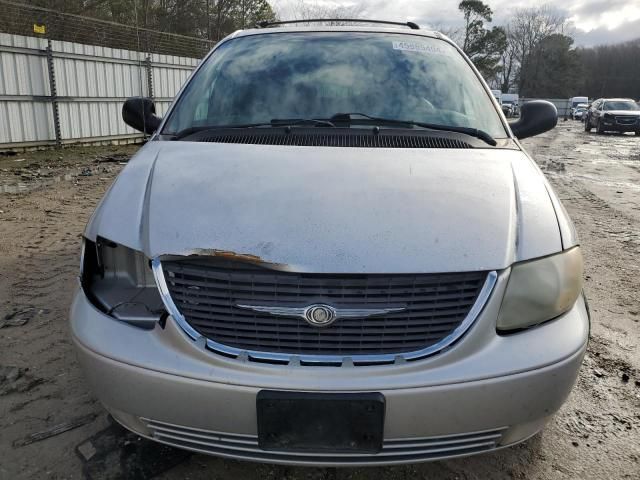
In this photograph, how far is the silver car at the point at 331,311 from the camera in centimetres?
141

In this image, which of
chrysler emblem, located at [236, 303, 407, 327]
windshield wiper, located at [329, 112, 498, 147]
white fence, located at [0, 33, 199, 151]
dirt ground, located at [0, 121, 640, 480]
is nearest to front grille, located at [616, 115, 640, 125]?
white fence, located at [0, 33, 199, 151]

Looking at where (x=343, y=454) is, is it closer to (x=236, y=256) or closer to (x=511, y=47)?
(x=236, y=256)

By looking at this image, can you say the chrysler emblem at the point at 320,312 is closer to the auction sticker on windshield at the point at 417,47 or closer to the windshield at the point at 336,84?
the windshield at the point at 336,84

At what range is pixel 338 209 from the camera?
1641 mm

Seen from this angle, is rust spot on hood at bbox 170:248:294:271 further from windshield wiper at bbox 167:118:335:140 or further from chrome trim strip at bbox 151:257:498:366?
windshield wiper at bbox 167:118:335:140

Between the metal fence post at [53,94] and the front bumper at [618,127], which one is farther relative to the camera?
the front bumper at [618,127]

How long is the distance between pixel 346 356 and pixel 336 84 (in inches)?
62.1

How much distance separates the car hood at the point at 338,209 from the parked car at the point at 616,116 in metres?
24.8

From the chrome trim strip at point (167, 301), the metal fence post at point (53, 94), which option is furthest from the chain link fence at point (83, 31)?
the chrome trim strip at point (167, 301)

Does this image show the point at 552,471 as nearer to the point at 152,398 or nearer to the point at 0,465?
the point at 152,398

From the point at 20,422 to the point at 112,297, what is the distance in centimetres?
84

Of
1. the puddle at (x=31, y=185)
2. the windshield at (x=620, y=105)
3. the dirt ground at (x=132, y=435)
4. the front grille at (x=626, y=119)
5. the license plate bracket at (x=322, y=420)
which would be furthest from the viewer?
the windshield at (x=620, y=105)

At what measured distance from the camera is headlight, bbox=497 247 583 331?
1519 mm

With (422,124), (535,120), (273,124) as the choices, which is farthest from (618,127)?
(273,124)
